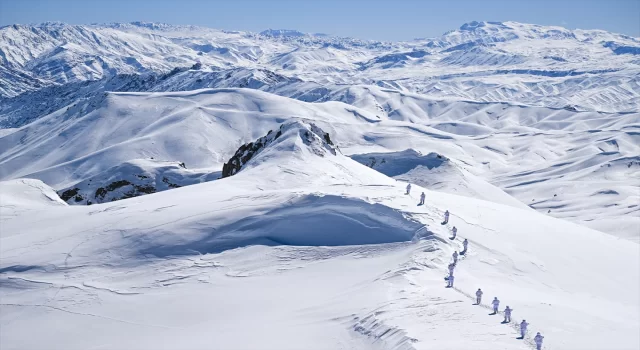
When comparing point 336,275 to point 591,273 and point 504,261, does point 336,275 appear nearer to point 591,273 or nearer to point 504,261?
point 504,261

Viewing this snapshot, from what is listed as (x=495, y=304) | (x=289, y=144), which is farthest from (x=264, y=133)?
(x=495, y=304)

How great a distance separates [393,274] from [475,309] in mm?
4669

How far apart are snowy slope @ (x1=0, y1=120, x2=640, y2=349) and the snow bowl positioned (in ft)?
0.35

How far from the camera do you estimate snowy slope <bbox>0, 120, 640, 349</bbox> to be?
19.3 meters

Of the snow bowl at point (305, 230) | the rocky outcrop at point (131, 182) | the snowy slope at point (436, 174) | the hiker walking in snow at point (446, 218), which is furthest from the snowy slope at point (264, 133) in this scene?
the snow bowl at point (305, 230)

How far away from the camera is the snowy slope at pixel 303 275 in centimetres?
1934

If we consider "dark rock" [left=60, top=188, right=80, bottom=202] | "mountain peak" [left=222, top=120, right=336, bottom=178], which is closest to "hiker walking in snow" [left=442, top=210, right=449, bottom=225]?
"mountain peak" [left=222, top=120, right=336, bottom=178]

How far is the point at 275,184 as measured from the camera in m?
44.5

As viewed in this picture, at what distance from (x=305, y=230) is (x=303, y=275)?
17.3 ft

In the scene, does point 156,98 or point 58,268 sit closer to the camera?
point 58,268

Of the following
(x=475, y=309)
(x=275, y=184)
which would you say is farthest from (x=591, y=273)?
(x=275, y=184)

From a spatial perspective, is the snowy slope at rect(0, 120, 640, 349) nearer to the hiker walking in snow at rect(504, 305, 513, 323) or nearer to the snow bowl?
the snow bowl

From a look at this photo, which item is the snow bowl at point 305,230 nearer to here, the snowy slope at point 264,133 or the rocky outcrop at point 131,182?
the snowy slope at point 264,133

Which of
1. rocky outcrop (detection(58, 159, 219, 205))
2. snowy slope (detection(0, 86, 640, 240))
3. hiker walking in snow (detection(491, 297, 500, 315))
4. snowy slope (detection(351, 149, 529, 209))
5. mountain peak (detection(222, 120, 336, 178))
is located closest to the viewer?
hiker walking in snow (detection(491, 297, 500, 315))
